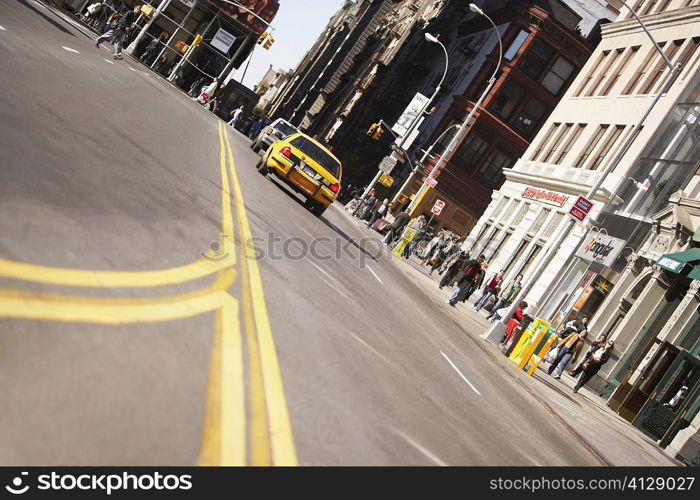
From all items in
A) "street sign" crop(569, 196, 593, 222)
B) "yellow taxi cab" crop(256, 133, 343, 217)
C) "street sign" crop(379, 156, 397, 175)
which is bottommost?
"yellow taxi cab" crop(256, 133, 343, 217)

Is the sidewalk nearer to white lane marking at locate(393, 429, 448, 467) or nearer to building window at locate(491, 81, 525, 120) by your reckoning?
white lane marking at locate(393, 429, 448, 467)

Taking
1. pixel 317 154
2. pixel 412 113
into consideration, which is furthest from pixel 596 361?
pixel 412 113

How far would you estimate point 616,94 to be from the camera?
40.2 m

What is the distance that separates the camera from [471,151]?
60781mm

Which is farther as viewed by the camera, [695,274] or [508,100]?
[508,100]

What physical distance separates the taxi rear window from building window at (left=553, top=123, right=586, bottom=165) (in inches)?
835

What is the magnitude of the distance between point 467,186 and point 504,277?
1889 cm

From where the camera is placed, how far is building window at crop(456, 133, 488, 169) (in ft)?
199

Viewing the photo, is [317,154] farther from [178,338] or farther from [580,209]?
[178,338]

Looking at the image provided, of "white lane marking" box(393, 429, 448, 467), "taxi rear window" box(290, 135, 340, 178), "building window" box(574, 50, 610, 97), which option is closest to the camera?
"white lane marking" box(393, 429, 448, 467)

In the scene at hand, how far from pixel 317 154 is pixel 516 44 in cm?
3949

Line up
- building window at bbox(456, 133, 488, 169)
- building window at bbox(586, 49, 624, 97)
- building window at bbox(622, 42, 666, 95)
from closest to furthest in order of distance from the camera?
building window at bbox(622, 42, 666, 95)
building window at bbox(586, 49, 624, 97)
building window at bbox(456, 133, 488, 169)

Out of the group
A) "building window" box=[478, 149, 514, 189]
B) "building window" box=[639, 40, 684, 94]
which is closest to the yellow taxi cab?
"building window" box=[639, 40, 684, 94]

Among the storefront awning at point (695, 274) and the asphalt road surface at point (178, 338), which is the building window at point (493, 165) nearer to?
the storefront awning at point (695, 274)
